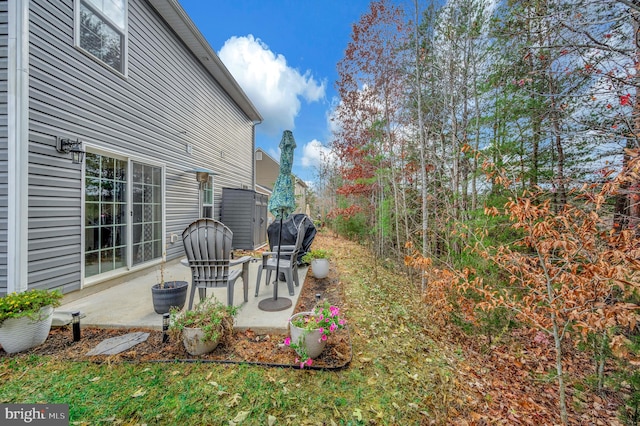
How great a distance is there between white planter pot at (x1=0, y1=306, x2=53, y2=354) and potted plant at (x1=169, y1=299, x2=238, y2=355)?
123 cm

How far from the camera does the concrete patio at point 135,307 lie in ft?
9.09

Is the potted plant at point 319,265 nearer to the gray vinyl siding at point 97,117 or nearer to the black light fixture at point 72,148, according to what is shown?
the gray vinyl siding at point 97,117

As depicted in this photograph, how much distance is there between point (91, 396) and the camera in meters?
1.82

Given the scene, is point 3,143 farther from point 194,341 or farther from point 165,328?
point 194,341

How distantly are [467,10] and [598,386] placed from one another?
568 cm

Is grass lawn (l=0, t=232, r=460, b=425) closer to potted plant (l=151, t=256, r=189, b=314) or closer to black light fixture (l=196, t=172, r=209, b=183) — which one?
potted plant (l=151, t=256, r=189, b=314)

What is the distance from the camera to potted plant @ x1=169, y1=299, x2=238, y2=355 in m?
2.27

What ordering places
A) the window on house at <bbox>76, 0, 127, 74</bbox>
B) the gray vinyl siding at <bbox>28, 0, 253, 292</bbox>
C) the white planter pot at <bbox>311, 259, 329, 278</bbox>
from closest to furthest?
the gray vinyl siding at <bbox>28, 0, 253, 292</bbox>, the window on house at <bbox>76, 0, 127, 74</bbox>, the white planter pot at <bbox>311, 259, 329, 278</bbox>

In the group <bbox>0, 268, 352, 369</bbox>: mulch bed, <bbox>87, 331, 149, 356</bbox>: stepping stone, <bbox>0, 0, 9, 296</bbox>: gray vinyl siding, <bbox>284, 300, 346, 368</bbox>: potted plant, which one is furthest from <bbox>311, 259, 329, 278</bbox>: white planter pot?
<bbox>0, 0, 9, 296</bbox>: gray vinyl siding

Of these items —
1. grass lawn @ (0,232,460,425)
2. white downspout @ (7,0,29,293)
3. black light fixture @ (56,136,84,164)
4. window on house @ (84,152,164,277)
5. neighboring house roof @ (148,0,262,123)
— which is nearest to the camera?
grass lawn @ (0,232,460,425)

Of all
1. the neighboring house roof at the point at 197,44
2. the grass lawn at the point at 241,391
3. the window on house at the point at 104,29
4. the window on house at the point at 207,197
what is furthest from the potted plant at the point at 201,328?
the neighboring house roof at the point at 197,44

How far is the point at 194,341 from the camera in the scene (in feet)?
7.43

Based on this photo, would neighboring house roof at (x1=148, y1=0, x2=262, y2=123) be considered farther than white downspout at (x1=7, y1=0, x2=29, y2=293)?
Yes

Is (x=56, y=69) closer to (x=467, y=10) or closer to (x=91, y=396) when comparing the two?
(x=91, y=396)
